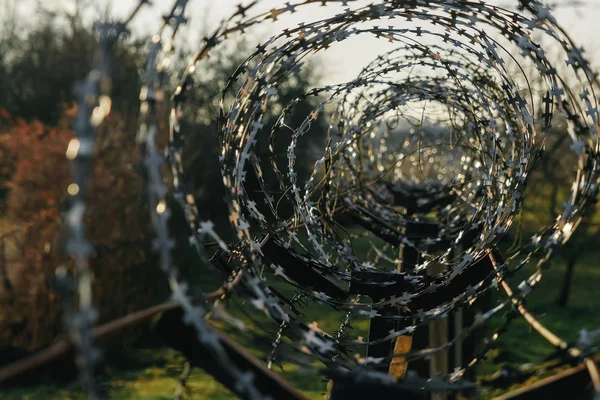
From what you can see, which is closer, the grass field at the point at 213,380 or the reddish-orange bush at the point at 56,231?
the grass field at the point at 213,380

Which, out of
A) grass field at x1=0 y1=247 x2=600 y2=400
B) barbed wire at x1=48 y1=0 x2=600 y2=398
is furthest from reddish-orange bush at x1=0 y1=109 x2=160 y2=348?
barbed wire at x1=48 y1=0 x2=600 y2=398

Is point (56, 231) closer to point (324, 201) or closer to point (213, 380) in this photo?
point (213, 380)

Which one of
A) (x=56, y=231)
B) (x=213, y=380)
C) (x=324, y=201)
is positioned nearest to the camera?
(x=324, y=201)

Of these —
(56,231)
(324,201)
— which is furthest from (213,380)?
(324,201)

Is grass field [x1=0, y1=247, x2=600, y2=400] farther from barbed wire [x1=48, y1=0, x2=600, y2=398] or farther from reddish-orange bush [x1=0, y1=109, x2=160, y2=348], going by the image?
barbed wire [x1=48, y1=0, x2=600, y2=398]

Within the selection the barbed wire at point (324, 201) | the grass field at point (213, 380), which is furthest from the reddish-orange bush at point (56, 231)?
the barbed wire at point (324, 201)

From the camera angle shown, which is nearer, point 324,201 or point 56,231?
point 324,201

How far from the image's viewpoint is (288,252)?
8.83 ft

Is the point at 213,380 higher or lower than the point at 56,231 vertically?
lower

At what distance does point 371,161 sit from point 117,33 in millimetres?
5443

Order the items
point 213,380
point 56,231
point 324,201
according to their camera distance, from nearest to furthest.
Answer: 1. point 324,201
2. point 213,380
3. point 56,231

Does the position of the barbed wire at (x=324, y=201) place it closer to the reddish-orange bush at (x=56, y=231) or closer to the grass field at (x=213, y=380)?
the grass field at (x=213, y=380)

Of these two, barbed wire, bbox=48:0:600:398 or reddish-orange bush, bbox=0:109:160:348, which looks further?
reddish-orange bush, bbox=0:109:160:348

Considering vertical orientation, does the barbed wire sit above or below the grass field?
above
